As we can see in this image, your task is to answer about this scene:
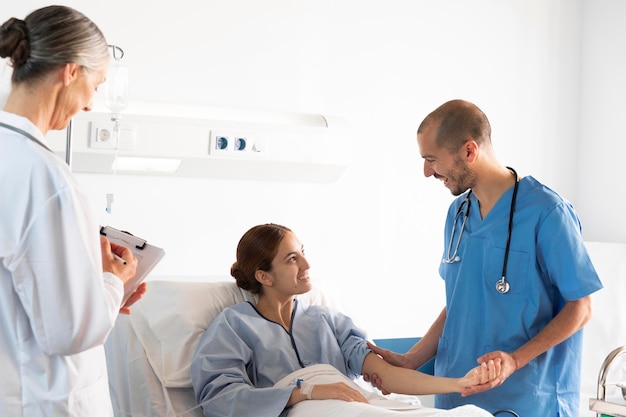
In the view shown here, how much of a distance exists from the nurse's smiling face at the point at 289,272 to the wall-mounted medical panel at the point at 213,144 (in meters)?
0.79

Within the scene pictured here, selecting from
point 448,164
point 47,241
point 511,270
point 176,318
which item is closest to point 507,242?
point 511,270

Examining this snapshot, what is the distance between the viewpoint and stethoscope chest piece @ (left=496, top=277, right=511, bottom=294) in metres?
2.35

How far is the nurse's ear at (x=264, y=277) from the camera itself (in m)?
2.61

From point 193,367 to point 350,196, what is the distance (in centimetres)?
156

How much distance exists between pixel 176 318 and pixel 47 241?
48.1 inches

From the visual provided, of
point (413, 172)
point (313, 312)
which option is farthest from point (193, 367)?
point (413, 172)

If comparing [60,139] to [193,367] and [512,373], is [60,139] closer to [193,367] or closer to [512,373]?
[193,367]

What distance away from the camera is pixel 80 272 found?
4.72ft

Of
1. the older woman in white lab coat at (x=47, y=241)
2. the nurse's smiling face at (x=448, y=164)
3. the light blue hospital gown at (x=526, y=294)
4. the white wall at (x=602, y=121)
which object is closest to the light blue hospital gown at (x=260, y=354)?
the light blue hospital gown at (x=526, y=294)

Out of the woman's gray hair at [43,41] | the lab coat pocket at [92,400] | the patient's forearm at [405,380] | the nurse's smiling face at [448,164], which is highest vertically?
the woman's gray hair at [43,41]

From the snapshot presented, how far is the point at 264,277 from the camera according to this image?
261cm

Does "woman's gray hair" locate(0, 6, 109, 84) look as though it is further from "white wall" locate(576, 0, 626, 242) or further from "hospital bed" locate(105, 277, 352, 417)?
"white wall" locate(576, 0, 626, 242)

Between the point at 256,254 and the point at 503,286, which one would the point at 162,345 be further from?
the point at 503,286

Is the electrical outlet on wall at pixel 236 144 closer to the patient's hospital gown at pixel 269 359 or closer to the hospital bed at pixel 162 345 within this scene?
the hospital bed at pixel 162 345
